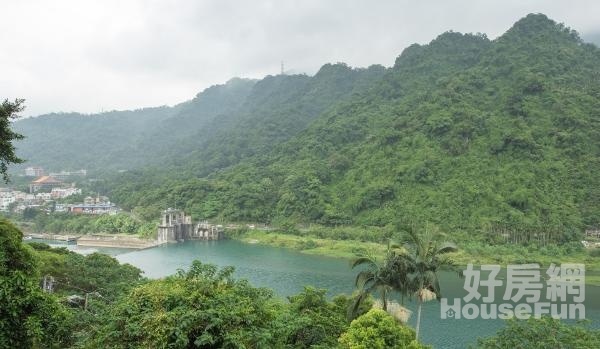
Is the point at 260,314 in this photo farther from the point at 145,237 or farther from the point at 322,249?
the point at 145,237

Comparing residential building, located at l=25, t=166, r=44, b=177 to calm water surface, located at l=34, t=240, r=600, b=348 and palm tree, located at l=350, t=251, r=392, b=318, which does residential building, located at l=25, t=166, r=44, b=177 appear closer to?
calm water surface, located at l=34, t=240, r=600, b=348

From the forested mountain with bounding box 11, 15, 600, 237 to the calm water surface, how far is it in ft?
37.5

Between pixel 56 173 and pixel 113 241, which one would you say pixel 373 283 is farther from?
pixel 56 173

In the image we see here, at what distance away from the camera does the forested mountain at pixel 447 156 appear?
54.0 metres

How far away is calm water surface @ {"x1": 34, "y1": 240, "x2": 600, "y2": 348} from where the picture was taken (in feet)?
85.8

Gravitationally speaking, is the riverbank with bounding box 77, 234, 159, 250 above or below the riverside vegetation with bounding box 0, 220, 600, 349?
below

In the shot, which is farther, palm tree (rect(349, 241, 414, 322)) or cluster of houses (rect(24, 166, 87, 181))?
cluster of houses (rect(24, 166, 87, 181))

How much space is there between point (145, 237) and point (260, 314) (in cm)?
6401

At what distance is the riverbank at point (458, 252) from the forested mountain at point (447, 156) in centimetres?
542

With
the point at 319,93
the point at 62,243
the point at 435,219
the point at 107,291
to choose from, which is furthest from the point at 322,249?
the point at 319,93

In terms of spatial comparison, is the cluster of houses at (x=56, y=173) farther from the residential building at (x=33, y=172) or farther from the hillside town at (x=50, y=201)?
the hillside town at (x=50, y=201)

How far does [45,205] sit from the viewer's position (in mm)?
88438

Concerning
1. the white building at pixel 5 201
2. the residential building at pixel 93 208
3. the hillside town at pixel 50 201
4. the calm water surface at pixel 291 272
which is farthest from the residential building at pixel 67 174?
the calm water surface at pixel 291 272

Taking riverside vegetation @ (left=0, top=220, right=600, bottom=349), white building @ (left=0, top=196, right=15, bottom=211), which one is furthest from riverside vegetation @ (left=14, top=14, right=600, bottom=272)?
riverside vegetation @ (left=0, top=220, right=600, bottom=349)
